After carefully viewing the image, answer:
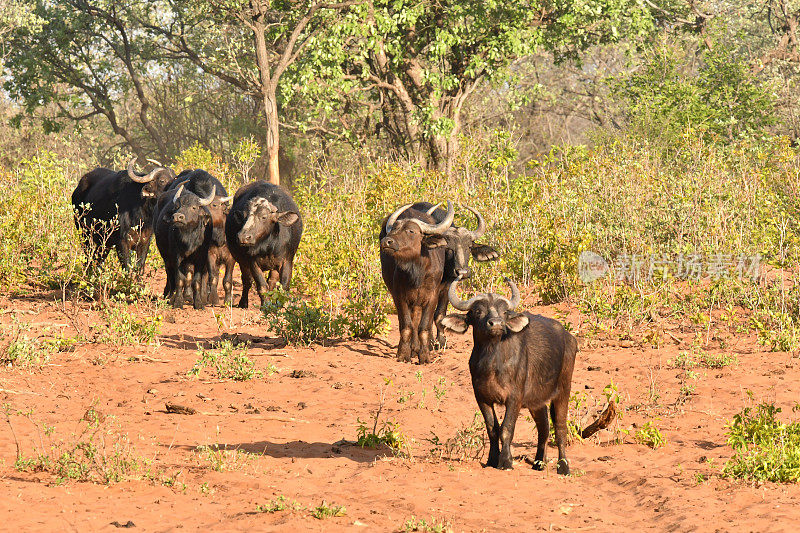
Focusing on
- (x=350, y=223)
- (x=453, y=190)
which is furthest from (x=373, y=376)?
(x=453, y=190)

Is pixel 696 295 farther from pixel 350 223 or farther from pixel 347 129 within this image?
pixel 347 129

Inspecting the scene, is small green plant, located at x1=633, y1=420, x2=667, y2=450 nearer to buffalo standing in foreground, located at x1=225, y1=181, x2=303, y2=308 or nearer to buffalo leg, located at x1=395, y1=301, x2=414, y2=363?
buffalo leg, located at x1=395, y1=301, x2=414, y2=363

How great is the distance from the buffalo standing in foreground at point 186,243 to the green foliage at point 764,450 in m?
8.40

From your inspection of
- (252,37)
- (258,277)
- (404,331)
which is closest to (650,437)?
(404,331)

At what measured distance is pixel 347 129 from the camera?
2461 cm

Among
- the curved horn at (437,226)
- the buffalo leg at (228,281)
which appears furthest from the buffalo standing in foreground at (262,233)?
the curved horn at (437,226)

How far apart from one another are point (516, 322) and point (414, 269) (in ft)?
12.1

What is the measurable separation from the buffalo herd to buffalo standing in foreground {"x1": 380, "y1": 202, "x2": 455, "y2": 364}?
13mm

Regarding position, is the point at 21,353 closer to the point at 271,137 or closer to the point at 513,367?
the point at 513,367

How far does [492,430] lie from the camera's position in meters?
7.20

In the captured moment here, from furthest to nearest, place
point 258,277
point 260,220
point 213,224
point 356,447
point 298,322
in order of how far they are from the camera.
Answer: point 213,224
point 258,277
point 260,220
point 298,322
point 356,447

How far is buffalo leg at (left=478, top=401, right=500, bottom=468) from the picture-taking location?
716cm

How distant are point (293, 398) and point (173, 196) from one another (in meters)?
5.73

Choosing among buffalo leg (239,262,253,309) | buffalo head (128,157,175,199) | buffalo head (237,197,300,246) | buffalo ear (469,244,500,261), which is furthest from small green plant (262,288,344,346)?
buffalo head (128,157,175,199)
